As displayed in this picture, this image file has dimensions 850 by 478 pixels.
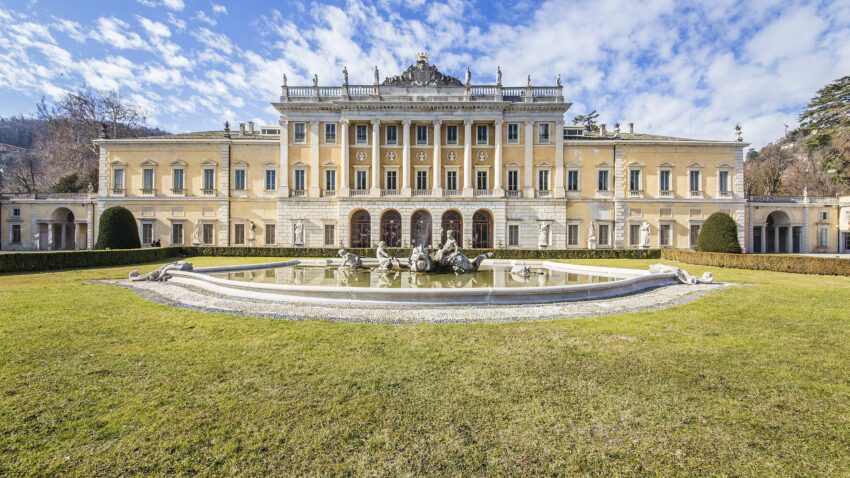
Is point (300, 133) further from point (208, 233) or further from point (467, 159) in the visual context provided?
point (467, 159)

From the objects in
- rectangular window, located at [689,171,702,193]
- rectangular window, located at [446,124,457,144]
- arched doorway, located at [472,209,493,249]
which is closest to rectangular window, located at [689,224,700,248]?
rectangular window, located at [689,171,702,193]

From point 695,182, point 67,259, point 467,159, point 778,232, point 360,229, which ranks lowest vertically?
point 67,259

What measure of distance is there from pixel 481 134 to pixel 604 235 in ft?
53.0

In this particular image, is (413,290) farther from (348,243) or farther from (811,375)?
(348,243)

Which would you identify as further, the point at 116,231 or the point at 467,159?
the point at 467,159

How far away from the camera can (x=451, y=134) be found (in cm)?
3728

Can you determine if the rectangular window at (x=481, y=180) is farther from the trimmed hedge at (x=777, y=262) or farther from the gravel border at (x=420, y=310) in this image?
the gravel border at (x=420, y=310)

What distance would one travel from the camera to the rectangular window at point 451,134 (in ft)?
122

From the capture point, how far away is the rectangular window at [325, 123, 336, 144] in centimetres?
3711

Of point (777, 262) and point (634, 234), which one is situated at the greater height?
point (634, 234)

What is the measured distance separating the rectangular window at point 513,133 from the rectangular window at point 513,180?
2965 mm

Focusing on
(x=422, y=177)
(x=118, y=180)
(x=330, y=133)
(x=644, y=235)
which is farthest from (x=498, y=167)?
(x=118, y=180)

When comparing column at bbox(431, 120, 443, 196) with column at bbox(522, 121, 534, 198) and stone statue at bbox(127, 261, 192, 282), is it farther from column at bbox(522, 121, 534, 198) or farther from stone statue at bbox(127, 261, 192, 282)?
stone statue at bbox(127, 261, 192, 282)

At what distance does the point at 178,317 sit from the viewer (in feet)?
27.7
